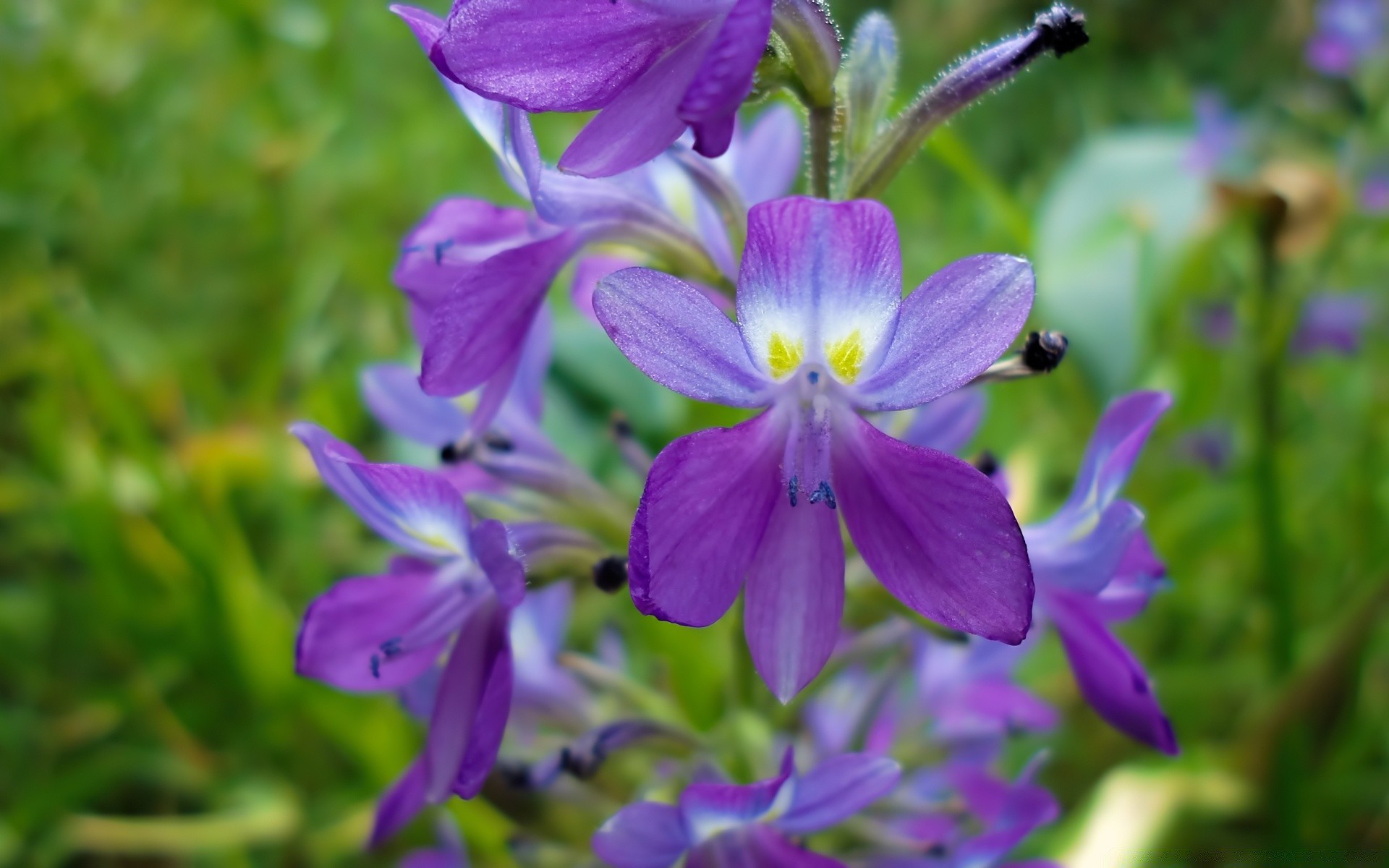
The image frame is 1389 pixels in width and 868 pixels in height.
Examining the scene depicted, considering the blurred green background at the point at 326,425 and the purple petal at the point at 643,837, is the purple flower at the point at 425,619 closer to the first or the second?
the purple petal at the point at 643,837

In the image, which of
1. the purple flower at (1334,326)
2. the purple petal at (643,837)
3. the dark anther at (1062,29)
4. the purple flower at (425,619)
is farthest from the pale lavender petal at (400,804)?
the purple flower at (1334,326)

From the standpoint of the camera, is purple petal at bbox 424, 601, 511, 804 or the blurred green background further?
the blurred green background

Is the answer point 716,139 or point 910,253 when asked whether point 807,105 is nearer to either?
point 716,139

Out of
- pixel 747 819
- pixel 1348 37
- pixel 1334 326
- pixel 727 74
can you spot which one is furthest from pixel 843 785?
pixel 1348 37

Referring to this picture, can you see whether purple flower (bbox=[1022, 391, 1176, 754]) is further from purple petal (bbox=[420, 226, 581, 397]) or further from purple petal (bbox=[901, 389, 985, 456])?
purple petal (bbox=[420, 226, 581, 397])

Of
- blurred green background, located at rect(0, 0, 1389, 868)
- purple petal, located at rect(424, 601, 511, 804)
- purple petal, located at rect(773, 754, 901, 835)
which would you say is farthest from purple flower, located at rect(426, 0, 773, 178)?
blurred green background, located at rect(0, 0, 1389, 868)

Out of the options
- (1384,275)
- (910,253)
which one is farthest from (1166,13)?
(910,253)

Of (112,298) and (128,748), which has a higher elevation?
(112,298)
